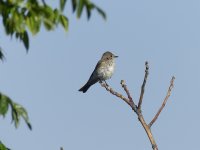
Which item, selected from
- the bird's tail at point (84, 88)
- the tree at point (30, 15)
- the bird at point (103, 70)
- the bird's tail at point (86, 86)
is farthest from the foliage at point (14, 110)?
the bird's tail at point (84, 88)

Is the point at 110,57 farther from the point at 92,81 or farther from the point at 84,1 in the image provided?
the point at 84,1

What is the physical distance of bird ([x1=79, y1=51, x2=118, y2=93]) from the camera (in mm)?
19922

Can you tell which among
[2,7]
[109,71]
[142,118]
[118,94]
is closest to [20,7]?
[2,7]

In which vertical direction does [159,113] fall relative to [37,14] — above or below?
below

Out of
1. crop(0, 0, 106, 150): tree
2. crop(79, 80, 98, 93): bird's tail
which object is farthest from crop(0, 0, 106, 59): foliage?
crop(79, 80, 98, 93): bird's tail

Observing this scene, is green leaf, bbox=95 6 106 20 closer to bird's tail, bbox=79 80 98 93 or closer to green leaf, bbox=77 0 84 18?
green leaf, bbox=77 0 84 18

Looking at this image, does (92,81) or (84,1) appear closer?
(84,1)

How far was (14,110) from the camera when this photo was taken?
14.6 ft

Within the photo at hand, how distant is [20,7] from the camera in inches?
165

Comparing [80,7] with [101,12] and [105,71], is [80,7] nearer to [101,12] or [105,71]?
[101,12]

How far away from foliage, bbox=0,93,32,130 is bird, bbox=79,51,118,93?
49.7ft

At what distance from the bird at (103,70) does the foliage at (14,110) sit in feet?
49.7

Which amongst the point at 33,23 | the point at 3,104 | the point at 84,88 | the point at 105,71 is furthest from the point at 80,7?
the point at 84,88

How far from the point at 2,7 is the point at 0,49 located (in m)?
0.51
